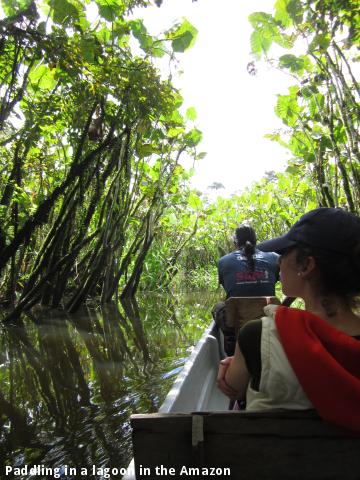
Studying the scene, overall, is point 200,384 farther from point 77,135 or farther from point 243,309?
point 77,135

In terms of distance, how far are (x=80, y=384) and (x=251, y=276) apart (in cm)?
195

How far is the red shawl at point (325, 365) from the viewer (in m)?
0.91

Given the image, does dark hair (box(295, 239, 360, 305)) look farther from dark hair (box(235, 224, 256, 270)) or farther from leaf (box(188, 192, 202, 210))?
leaf (box(188, 192, 202, 210))

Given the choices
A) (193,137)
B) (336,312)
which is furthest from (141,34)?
(336,312)

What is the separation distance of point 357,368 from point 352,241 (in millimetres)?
363

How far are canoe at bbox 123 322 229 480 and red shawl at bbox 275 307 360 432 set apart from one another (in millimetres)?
961

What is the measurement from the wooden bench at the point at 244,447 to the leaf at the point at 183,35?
614 centimetres

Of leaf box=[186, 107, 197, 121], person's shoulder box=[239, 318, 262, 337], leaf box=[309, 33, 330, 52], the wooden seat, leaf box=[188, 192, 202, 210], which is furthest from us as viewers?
leaf box=[188, 192, 202, 210]

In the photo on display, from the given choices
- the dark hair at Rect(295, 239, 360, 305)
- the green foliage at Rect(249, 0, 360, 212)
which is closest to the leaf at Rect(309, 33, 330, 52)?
the green foliage at Rect(249, 0, 360, 212)

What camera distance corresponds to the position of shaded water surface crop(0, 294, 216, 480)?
2.35 m

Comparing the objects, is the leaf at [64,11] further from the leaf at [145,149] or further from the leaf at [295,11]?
the leaf at [145,149]

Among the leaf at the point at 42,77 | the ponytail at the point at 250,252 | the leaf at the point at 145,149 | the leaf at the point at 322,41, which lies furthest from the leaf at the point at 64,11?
the ponytail at the point at 250,252

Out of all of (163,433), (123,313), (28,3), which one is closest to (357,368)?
(163,433)

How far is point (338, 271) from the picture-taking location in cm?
113
